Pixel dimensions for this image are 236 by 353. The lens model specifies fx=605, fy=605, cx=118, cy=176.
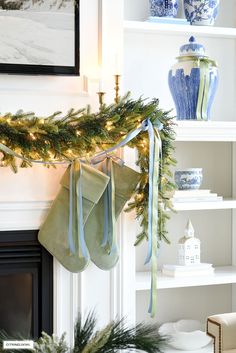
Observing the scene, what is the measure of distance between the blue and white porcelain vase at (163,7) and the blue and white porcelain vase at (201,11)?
0.26ft

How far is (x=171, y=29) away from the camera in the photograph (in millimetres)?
2902

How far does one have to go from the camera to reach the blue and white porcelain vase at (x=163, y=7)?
2.96 m

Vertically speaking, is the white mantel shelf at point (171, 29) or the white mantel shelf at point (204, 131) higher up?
the white mantel shelf at point (171, 29)

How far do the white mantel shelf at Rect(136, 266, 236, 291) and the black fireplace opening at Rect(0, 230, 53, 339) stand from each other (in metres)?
0.44

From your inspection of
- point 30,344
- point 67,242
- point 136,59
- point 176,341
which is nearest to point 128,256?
point 67,242

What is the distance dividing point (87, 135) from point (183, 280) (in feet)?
3.01

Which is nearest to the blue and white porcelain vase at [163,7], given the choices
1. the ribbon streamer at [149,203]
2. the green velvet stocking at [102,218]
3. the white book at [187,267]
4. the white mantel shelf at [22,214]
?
the ribbon streamer at [149,203]

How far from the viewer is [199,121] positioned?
2846mm

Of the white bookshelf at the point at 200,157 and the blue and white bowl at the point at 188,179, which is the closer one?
the blue and white bowl at the point at 188,179

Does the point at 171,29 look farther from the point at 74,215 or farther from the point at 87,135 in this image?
the point at 74,215

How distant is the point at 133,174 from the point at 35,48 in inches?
26.5

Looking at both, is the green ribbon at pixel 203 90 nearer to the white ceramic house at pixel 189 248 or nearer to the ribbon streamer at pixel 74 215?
the white ceramic house at pixel 189 248

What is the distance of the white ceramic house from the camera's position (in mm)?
2980

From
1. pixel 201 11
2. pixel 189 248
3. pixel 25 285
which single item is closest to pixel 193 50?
pixel 201 11
